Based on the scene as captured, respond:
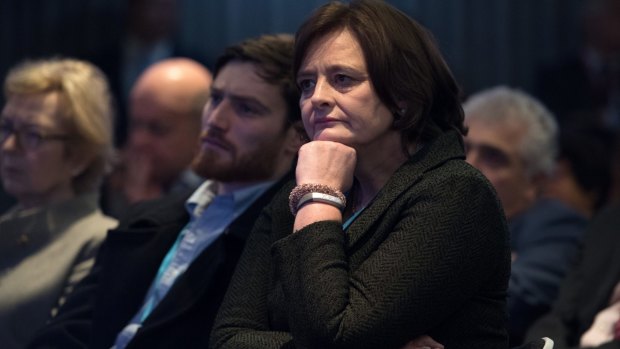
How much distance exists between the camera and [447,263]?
2.40m

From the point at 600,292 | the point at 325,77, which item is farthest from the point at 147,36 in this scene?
the point at 325,77

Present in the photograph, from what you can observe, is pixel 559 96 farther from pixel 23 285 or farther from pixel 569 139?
pixel 23 285

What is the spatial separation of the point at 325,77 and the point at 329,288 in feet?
1.81

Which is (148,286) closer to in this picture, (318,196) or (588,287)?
(318,196)

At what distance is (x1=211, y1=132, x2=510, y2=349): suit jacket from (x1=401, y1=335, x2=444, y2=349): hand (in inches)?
0.6

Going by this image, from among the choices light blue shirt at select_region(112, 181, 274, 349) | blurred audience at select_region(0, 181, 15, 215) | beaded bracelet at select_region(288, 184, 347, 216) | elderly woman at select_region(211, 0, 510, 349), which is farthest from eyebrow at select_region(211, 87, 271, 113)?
blurred audience at select_region(0, 181, 15, 215)

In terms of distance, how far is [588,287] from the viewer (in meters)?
3.85

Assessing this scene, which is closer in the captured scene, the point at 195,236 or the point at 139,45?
the point at 195,236

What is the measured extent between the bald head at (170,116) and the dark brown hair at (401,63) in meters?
2.27

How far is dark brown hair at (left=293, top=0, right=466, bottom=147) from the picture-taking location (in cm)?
263

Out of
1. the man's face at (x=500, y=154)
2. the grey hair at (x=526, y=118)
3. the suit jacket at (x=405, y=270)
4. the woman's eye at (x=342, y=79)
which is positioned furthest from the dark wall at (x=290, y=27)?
the suit jacket at (x=405, y=270)

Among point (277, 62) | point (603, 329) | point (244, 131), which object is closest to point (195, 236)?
point (244, 131)

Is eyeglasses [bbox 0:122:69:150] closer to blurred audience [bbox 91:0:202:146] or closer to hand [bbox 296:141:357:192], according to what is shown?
hand [bbox 296:141:357:192]

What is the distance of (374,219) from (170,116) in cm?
260
